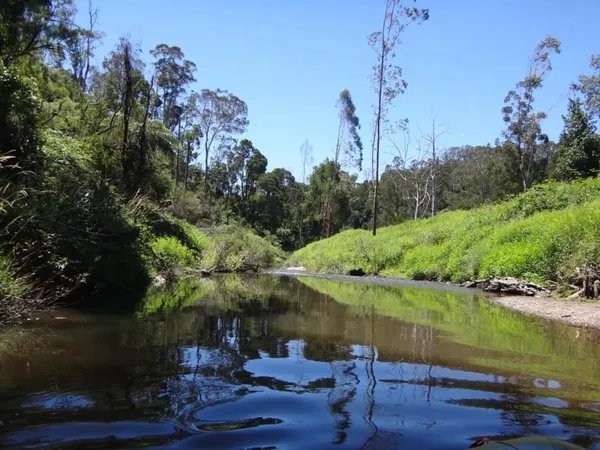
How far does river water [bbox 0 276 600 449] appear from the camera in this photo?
11.6 ft

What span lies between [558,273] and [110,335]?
10.7 m

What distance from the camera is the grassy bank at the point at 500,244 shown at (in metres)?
13.1

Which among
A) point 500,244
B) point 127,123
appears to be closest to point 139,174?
point 127,123

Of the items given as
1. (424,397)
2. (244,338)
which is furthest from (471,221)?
(424,397)

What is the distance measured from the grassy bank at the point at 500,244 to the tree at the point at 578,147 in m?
11.1

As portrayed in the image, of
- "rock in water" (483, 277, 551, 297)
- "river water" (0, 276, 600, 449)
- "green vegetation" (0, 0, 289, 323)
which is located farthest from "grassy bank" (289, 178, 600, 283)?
"green vegetation" (0, 0, 289, 323)

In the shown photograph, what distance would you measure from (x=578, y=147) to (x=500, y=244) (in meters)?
20.6

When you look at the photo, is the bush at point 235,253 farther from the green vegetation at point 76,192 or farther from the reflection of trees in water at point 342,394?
the reflection of trees in water at point 342,394

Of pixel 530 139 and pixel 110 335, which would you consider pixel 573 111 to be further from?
pixel 110 335

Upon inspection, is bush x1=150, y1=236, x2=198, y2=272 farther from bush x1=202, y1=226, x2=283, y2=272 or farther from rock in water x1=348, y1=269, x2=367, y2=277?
rock in water x1=348, y1=269, x2=367, y2=277

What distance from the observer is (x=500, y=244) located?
17.0m

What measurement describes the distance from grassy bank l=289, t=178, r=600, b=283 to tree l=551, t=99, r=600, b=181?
1105 cm

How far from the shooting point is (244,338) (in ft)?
23.9

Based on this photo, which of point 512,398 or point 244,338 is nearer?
point 512,398
